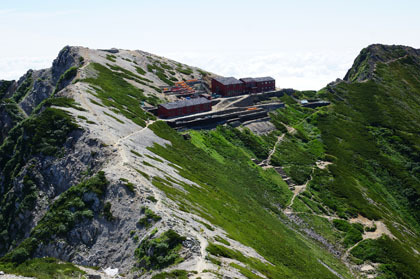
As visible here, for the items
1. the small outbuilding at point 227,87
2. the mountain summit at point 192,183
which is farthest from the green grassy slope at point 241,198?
the small outbuilding at point 227,87

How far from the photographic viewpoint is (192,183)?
2820 inches

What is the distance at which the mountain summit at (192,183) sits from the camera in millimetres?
45156

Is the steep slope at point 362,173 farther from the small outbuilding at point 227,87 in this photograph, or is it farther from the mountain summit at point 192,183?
the small outbuilding at point 227,87

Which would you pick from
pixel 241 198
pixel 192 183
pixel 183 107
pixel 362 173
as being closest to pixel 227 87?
pixel 183 107

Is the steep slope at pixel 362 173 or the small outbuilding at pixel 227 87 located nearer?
the steep slope at pixel 362 173

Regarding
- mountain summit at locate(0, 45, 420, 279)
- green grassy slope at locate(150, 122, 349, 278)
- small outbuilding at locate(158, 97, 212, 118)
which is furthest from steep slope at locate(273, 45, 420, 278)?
small outbuilding at locate(158, 97, 212, 118)

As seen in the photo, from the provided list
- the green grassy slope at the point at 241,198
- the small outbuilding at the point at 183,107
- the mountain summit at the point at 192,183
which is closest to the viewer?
the mountain summit at the point at 192,183

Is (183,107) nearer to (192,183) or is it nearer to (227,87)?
(227,87)

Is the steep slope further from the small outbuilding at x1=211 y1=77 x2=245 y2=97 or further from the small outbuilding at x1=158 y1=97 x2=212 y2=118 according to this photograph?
the small outbuilding at x1=158 y1=97 x2=212 y2=118

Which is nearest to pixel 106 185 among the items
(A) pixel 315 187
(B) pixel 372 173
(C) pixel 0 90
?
(A) pixel 315 187

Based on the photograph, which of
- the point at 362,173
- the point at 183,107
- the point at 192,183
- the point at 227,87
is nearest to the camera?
the point at 192,183

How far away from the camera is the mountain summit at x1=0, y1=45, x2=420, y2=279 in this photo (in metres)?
45.2

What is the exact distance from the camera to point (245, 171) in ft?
332

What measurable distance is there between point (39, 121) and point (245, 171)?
55113mm
